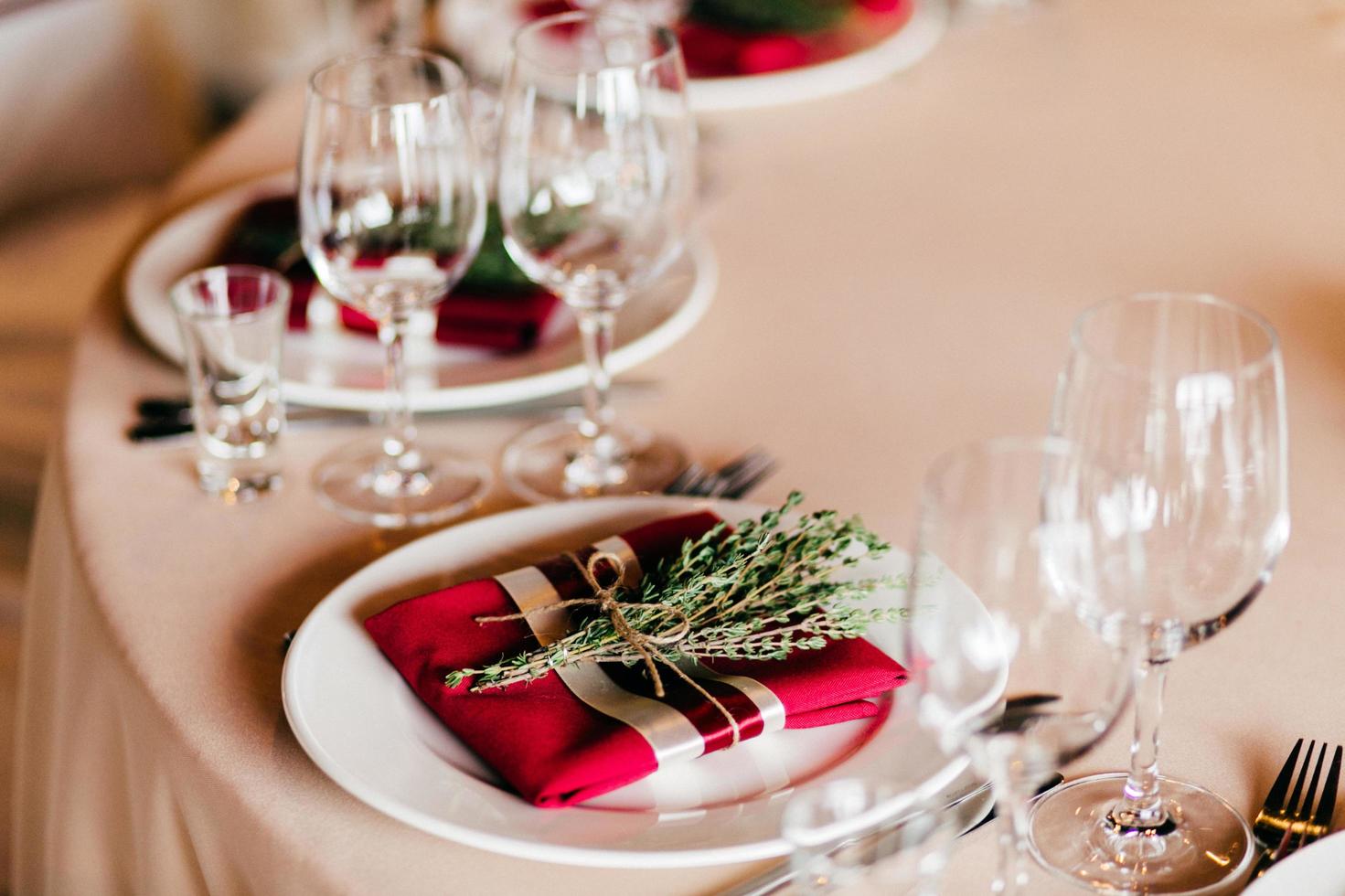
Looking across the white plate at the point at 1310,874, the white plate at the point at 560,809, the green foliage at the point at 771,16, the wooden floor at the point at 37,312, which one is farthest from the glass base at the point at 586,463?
the wooden floor at the point at 37,312

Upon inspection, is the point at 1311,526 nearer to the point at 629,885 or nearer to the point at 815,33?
the point at 629,885

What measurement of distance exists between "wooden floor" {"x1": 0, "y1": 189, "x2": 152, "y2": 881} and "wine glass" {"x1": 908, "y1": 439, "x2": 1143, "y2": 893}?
2068 mm

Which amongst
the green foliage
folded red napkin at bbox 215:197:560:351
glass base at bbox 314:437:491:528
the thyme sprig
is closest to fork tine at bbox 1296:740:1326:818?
the thyme sprig

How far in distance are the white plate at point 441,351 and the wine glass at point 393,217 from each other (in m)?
0.08

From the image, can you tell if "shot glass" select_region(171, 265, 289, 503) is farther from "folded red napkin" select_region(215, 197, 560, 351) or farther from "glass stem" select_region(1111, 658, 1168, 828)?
"glass stem" select_region(1111, 658, 1168, 828)

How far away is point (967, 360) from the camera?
1.24 meters

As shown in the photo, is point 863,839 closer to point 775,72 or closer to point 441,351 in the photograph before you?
point 441,351

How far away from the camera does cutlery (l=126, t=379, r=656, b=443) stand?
1141 millimetres

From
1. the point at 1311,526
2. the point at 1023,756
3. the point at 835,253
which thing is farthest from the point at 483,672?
the point at 835,253

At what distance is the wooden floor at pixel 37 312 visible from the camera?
2508 millimetres

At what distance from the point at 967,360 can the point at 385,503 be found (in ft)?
1.65

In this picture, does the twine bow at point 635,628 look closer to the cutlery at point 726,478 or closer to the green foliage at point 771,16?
the cutlery at point 726,478

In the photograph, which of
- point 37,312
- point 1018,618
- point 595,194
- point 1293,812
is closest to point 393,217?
point 595,194

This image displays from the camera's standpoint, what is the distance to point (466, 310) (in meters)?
1.27
